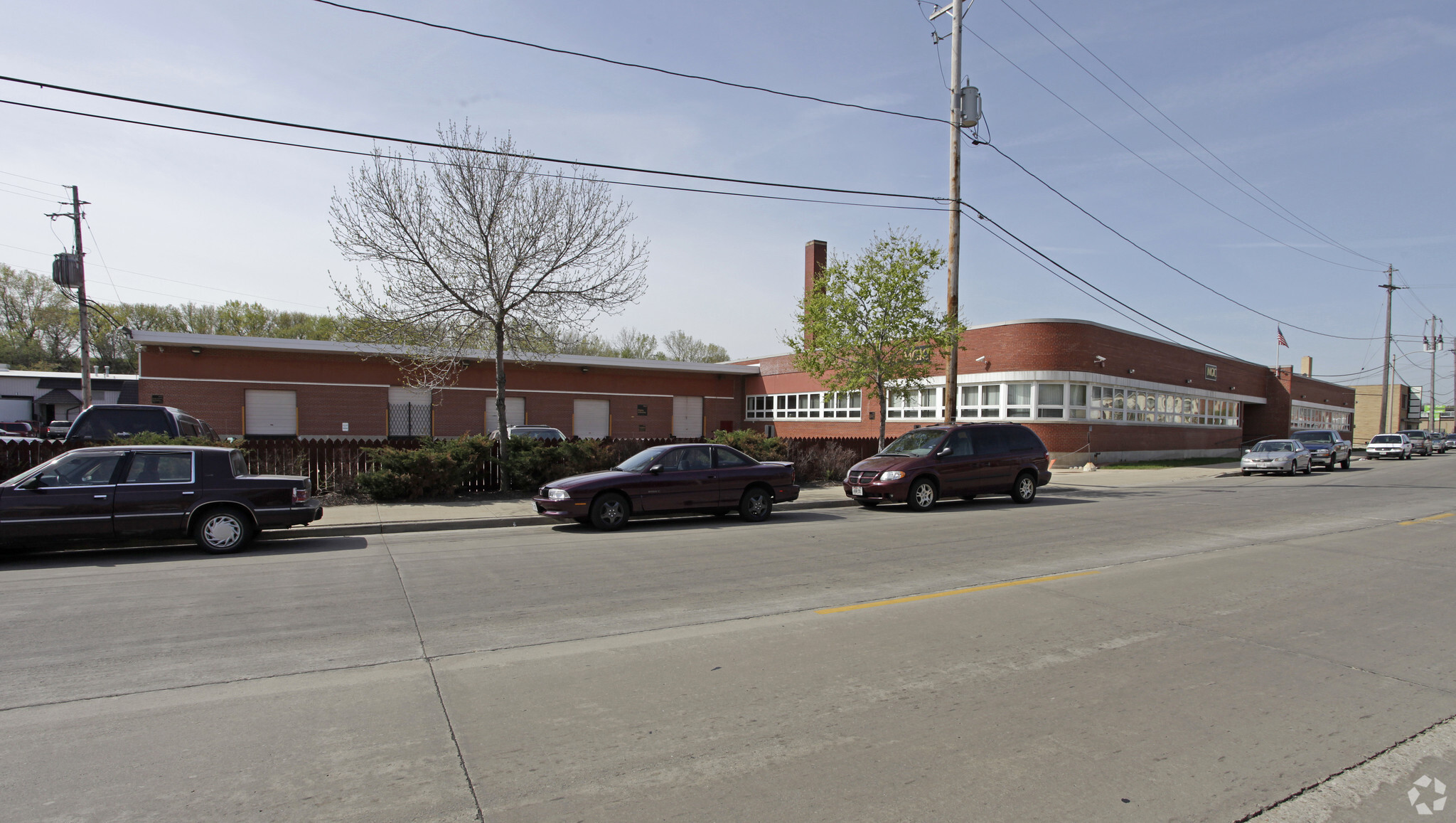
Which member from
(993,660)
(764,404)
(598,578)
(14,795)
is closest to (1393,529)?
(993,660)

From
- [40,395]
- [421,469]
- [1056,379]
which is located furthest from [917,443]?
[40,395]

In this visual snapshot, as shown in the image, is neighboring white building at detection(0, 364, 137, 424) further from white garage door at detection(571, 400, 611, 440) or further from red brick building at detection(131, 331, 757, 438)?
white garage door at detection(571, 400, 611, 440)

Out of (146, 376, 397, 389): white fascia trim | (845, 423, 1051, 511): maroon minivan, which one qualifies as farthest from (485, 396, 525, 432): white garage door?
(845, 423, 1051, 511): maroon minivan

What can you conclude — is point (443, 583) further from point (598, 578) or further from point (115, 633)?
point (115, 633)

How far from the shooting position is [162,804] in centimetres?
Result: 345

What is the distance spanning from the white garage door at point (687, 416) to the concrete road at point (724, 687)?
3043 cm

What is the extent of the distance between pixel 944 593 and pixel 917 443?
9372 mm

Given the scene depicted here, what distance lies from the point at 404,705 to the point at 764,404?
127ft

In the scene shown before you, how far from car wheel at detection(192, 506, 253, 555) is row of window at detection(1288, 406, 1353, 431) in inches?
2184

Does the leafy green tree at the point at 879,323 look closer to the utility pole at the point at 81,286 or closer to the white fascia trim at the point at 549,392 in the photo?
the white fascia trim at the point at 549,392

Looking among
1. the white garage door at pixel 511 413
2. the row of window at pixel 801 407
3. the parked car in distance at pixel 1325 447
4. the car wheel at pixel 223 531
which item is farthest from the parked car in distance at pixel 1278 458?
the car wheel at pixel 223 531

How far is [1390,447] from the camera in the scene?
4144cm

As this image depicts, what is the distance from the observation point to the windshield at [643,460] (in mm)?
13303

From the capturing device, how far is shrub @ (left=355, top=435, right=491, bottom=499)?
15.1 metres
